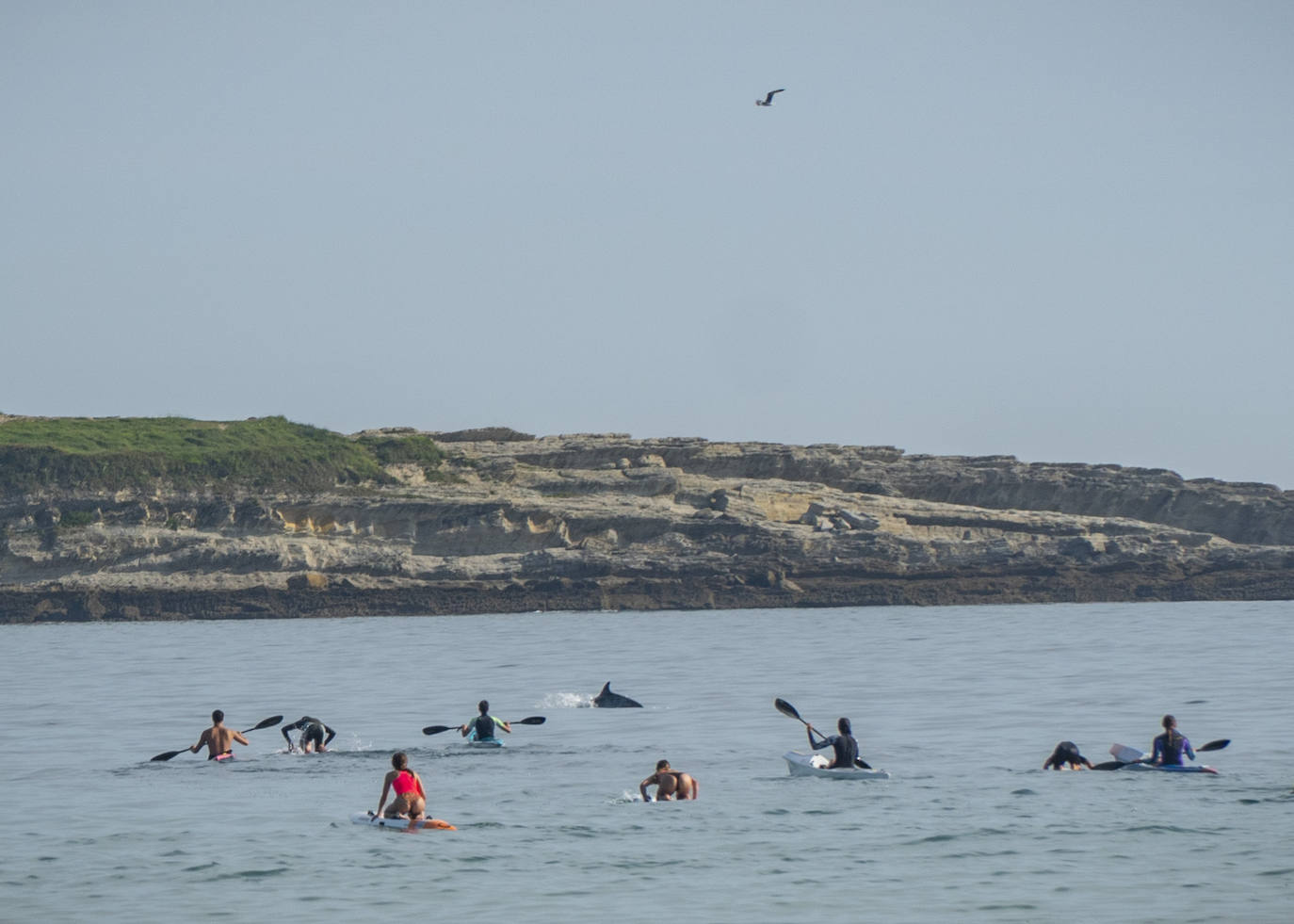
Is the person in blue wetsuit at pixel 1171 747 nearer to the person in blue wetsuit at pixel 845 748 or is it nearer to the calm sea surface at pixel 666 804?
the calm sea surface at pixel 666 804

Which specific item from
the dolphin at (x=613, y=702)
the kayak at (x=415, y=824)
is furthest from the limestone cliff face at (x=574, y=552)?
the kayak at (x=415, y=824)

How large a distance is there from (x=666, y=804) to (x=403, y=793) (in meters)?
4.16

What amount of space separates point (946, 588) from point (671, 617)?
13888 mm

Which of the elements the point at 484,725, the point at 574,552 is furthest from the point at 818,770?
the point at 574,552

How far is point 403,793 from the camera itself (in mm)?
23391

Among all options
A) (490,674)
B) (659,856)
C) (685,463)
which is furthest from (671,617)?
(659,856)

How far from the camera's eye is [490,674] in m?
48.0

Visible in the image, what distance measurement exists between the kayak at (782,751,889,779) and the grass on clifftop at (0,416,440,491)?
201 ft

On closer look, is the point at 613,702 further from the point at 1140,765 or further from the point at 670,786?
the point at 1140,765

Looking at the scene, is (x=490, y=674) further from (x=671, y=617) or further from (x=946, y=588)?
(x=946, y=588)

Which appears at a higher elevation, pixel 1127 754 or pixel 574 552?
pixel 574 552

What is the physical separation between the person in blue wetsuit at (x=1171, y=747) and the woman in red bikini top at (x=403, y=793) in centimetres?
1234

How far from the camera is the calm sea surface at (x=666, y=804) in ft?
62.5

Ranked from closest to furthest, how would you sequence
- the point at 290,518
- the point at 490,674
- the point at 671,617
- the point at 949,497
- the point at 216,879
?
the point at 216,879 < the point at 490,674 < the point at 671,617 < the point at 290,518 < the point at 949,497
